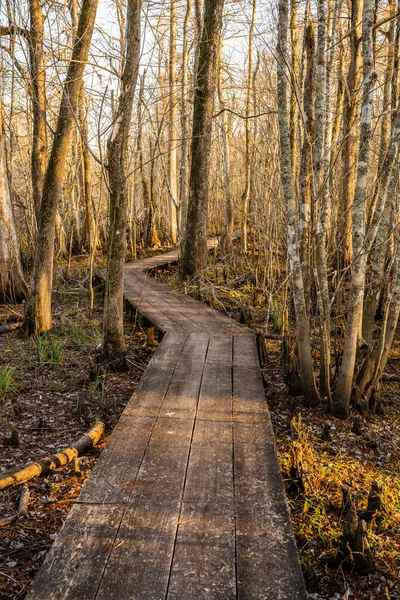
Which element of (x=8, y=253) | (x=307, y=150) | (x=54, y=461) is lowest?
(x=54, y=461)

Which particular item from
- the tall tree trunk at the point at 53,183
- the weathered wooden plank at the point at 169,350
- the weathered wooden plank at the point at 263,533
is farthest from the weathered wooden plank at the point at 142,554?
the tall tree trunk at the point at 53,183

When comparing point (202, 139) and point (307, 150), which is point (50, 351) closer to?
point (307, 150)

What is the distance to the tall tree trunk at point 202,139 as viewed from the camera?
9.22 meters

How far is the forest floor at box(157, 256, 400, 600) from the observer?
2.67m

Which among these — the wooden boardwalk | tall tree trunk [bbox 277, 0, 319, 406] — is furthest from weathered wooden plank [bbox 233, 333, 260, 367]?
the wooden boardwalk

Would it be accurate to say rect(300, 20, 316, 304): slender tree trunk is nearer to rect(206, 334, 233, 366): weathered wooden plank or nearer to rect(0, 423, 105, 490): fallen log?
rect(206, 334, 233, 366): weathered wooden plank

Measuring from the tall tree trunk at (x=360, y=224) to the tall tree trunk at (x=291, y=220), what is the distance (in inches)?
11.2

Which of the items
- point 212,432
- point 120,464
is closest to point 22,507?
point 120,464

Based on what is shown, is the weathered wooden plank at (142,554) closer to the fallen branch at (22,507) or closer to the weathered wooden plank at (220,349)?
the fallen branch at (22,507)

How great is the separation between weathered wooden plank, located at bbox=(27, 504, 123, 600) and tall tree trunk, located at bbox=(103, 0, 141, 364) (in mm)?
3040

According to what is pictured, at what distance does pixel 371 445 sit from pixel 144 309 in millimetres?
4313

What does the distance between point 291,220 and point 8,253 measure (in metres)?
5.69

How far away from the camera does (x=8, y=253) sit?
8.48 m

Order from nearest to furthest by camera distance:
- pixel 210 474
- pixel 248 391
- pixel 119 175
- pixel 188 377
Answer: pixel 210 474 < pixel 248 391 < pixel 188 377 < pixel 119 175
